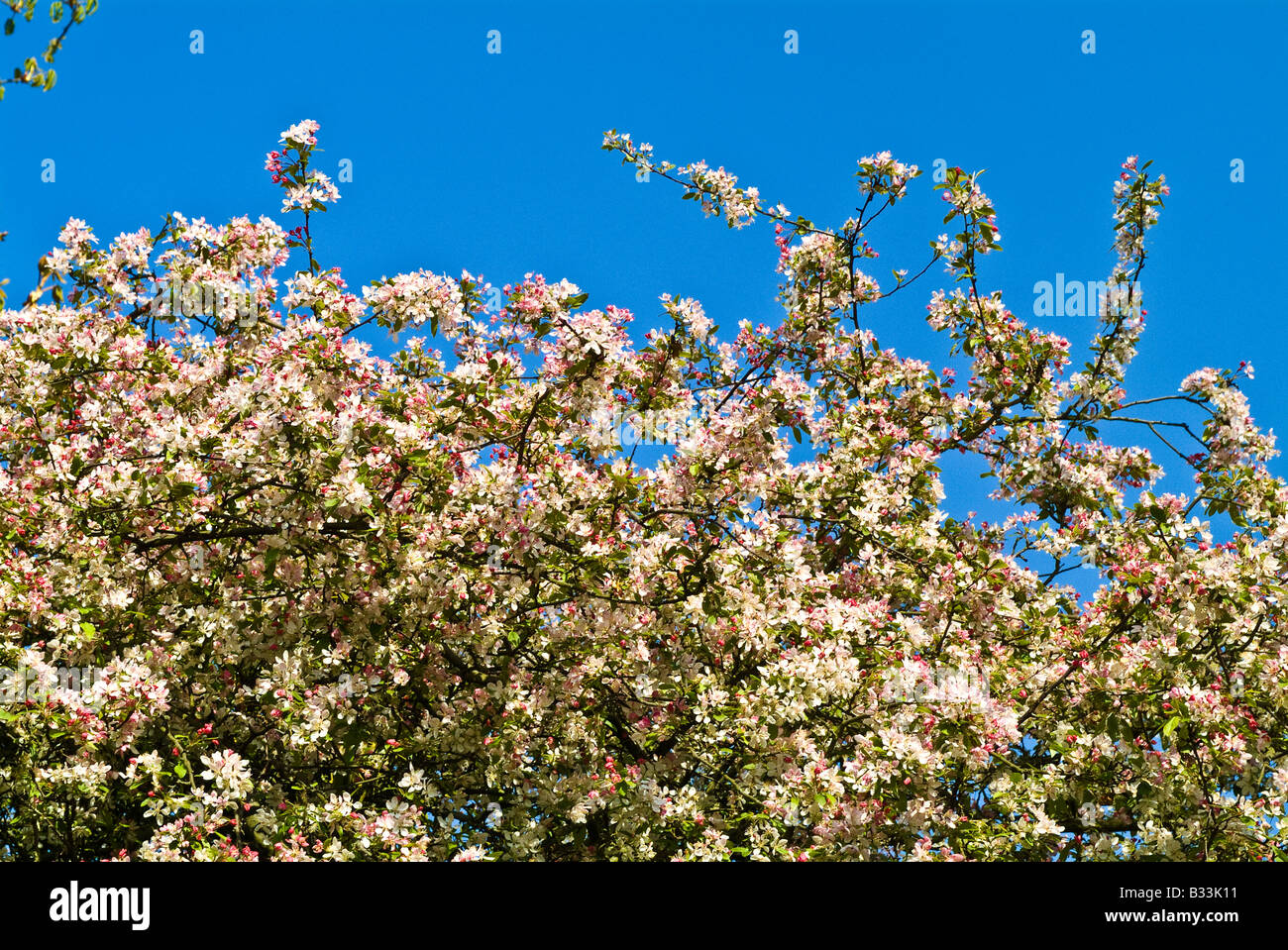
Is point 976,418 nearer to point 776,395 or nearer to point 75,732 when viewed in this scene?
point 776,395

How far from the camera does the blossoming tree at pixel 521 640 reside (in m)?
5.87

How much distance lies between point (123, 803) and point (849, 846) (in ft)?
13.3

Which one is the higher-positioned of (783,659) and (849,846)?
(783,659)

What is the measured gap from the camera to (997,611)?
24.1ft

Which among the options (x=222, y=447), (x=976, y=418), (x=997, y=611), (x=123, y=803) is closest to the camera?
(x=222, y=447)

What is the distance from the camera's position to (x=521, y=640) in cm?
635

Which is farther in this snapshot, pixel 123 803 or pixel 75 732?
pixel 123 803

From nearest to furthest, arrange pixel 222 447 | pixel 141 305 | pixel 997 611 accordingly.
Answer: pixel 222 447, pixel 997 611, pixel 141 305

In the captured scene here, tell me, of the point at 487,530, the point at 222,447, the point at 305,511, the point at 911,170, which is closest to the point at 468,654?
the point at 487,530

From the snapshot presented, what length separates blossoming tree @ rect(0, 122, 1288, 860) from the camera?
19.3 ft

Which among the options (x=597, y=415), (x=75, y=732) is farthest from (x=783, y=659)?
(x=75, y=732)

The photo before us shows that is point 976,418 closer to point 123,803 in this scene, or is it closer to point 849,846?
point 849,846

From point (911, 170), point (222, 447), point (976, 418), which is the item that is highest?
point (911, 170)

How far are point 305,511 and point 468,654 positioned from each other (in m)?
1.49
